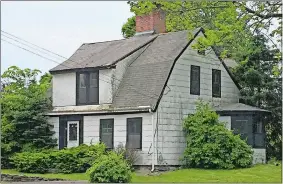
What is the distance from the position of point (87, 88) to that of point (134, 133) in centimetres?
396

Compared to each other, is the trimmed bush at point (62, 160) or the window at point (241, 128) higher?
the window at point (241, 128)

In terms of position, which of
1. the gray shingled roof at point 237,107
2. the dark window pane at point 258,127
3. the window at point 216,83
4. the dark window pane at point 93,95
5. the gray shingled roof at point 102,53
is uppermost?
the gray shingled roof at point 102,53

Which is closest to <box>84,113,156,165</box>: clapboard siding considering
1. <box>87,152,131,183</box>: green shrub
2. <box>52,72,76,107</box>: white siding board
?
<box>52,72,76,107</box>: white siding board

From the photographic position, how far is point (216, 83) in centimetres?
3350

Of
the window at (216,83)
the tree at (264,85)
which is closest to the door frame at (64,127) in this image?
the window at (216,83)

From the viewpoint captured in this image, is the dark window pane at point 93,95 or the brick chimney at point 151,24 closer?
the dark window pane at point 93,95

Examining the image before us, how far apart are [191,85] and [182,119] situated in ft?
6.38

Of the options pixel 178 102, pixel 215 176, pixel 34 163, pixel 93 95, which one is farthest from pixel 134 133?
pixel 215 176

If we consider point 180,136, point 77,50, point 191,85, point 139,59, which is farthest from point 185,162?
point 77,50

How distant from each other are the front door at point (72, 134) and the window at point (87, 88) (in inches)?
44.9

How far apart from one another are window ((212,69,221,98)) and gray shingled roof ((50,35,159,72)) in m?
3.94

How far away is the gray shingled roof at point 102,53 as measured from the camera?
106 feet

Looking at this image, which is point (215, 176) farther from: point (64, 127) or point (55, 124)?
point (55, 124)

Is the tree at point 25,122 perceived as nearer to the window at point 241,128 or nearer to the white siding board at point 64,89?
the white siding board at point 64,89
